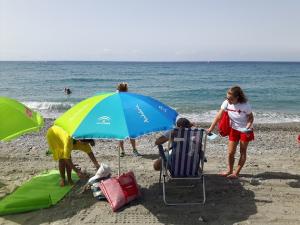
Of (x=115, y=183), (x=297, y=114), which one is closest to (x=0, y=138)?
(x=115, y=183)

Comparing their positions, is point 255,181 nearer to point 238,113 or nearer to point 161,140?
point 238,113

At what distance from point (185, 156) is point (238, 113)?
1.44 meters

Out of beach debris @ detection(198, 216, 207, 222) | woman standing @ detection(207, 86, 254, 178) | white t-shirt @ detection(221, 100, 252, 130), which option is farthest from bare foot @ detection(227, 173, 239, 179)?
beach debris @ detection(198, 216, 207, 222)

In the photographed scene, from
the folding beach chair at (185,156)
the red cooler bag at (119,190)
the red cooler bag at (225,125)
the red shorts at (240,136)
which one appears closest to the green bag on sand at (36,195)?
the red cooler bag at (119,190)

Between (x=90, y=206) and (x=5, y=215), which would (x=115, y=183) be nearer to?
(x=90, y=206)

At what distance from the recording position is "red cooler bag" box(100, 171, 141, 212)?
547cm

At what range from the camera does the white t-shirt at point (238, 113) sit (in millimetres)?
6371

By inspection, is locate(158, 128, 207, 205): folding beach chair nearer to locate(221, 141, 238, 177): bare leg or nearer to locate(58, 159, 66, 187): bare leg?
locate(221, 141, 238, 177): bare leg

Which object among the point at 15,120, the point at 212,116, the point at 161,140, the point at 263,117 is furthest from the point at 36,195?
the point at 263,117

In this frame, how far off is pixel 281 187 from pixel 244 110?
1433 mm

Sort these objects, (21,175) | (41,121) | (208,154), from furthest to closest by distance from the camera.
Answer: (208,154)
(21,175)
(41,121)

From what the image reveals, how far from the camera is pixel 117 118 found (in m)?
5.06

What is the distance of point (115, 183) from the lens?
224 inches

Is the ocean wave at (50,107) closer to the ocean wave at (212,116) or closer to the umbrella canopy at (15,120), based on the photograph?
the ocean wave at (212,116)
